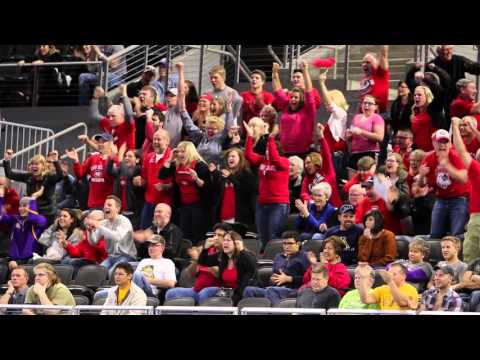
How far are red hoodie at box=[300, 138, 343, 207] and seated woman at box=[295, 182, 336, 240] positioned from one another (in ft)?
0.79

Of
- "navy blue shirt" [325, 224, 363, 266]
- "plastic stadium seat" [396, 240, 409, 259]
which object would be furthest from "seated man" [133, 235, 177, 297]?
"plastic stadium seat" [396, 240, 409, 259]

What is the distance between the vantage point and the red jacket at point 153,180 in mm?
12820

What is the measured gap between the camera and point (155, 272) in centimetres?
1165

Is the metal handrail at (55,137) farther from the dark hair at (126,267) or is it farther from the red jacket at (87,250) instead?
the dark hair at (126,267)

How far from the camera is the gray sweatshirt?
12336 millimetres

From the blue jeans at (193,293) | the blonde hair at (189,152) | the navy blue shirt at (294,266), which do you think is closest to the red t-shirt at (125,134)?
the blonde hair at (189,152)

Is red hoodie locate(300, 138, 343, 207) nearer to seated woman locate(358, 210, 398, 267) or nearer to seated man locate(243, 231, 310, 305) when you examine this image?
seated man locate(243, 231, 310, 305)

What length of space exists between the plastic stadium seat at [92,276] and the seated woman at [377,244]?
2286 mm

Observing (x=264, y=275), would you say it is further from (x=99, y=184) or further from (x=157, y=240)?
(x=99, y=184)

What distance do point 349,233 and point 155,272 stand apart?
63.1 inches
